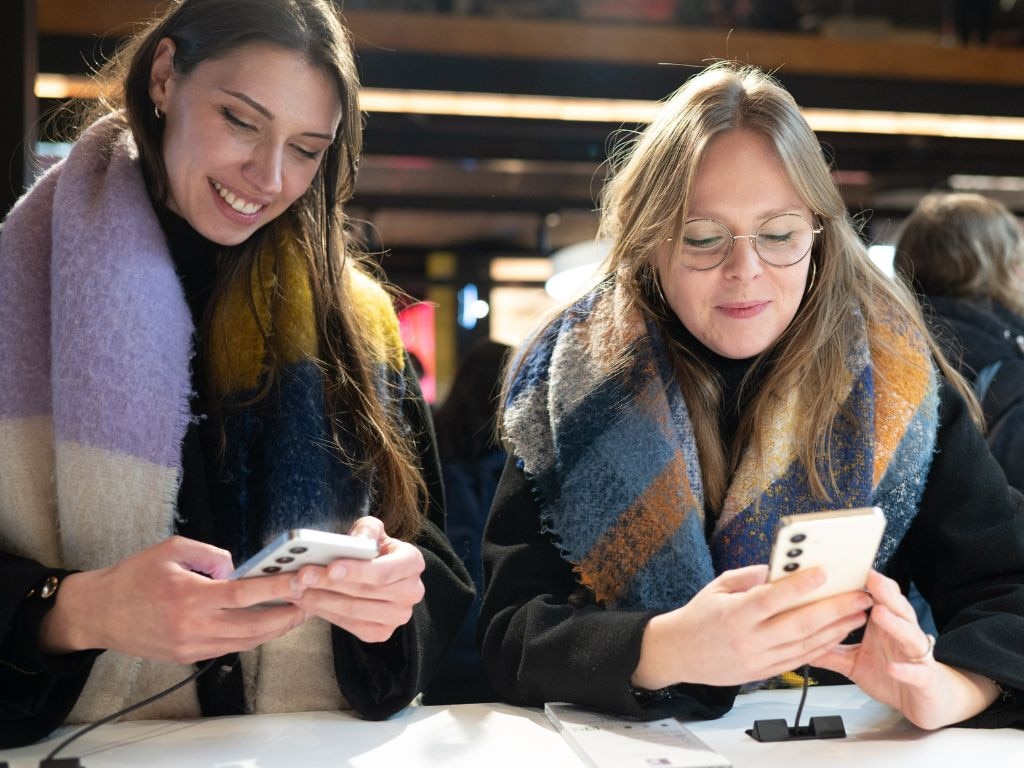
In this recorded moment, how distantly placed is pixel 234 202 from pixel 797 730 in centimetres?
112

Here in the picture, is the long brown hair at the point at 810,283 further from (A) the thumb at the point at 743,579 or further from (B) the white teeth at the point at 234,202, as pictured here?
(B) the white teeth at the point at 234,202

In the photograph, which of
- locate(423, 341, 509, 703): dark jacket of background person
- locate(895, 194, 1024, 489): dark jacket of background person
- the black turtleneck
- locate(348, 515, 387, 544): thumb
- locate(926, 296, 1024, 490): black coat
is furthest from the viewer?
locate(895, 194, 1024, 489): dark jacket of background person

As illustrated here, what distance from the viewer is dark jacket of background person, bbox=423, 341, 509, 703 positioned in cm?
238

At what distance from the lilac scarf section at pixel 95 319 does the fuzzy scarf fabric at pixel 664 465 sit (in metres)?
0.53

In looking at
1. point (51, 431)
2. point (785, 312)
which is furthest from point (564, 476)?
point (51, 431)

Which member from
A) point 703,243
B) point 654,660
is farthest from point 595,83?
point 654,660

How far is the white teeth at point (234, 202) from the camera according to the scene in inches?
67.9

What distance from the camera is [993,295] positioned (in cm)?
318

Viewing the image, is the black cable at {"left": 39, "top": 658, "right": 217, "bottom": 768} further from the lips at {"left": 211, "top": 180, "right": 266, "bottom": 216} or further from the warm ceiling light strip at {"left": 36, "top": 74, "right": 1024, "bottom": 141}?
the warm ceiling light strip at {"left": 36, "top": 74, "right": 1024, "bottom": 141}

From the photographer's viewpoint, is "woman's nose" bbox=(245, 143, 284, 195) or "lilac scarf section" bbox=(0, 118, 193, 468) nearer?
"lilac scarf section" bbox=(0, 118, 193, 468)

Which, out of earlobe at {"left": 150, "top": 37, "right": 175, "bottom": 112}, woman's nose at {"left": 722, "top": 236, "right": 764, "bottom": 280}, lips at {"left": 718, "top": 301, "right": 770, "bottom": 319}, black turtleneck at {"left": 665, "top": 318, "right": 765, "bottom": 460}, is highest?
earlobe at {"left": 150, "top": 37, "right": 175, "bottom": 112}

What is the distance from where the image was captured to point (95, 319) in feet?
5.23

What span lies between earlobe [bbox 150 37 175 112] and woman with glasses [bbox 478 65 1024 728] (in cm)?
71

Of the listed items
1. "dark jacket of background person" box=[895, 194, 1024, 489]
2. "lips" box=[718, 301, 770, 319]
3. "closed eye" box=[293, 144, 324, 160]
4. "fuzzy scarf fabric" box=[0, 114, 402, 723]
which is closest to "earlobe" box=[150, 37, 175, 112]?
"fuzzy scarf fabric" box=[0, 114, 402, 723]
